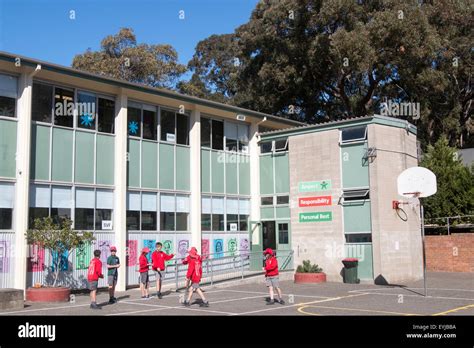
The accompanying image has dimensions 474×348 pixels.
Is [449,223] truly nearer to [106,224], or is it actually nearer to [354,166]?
[354,166]

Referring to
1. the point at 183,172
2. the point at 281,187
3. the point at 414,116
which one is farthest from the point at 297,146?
the point at 414,116

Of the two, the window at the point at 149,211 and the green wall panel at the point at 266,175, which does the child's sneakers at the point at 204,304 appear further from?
the green wall panel at the point at 266,175

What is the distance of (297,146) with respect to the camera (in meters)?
27.0

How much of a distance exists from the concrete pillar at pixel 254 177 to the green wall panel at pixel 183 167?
4396 mm

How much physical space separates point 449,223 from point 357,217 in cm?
714

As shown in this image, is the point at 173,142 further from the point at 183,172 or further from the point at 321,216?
the point at 321,216

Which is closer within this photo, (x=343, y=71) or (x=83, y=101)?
(x=83, y=101)

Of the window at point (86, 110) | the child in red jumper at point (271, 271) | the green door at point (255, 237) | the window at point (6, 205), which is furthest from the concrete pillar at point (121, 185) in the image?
the green door at point (255, 237)

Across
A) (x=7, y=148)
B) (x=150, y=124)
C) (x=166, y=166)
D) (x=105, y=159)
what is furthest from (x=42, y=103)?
(x=166, y=166)

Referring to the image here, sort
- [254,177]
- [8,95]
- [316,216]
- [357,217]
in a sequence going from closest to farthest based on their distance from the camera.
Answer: [8,95], [357,217], [316,216], [254,177]

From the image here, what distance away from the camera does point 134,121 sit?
23.3 m

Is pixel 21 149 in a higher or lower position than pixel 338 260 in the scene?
higher

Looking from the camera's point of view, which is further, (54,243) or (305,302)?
(54,243)

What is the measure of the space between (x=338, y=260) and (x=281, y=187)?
4889 millimetres
